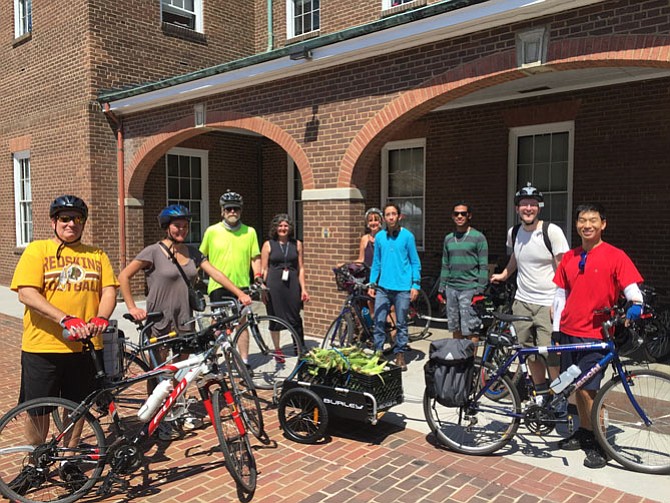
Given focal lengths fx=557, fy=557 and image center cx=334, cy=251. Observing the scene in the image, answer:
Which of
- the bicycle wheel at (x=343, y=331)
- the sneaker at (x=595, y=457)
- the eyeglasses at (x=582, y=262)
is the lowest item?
the sneaker at (x=595, y=457)

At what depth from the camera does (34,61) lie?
1283 cm

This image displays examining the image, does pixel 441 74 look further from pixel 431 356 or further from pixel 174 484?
pixel 174 484

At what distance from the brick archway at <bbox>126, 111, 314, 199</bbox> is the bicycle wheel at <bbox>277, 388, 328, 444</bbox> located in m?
4.32

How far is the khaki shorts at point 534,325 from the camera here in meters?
4.78

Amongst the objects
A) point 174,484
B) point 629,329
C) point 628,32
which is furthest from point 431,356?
point 628,32

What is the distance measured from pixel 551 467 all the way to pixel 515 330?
123 cm

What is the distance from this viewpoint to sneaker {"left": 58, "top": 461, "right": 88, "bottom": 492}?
11.5 feet

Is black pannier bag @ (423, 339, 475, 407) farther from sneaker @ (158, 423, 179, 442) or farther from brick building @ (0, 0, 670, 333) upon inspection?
brick building @ (0, 0, 670, 333)

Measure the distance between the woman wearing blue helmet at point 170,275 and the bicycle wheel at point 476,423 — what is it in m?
1.86

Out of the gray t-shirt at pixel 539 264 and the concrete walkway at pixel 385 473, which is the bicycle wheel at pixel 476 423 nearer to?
the concrete walkway at pixel 385 473

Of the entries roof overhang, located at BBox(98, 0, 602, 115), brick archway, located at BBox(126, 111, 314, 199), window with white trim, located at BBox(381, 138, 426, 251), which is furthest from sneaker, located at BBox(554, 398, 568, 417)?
window with white trim, located at BBox(381, 138, 426, 251)

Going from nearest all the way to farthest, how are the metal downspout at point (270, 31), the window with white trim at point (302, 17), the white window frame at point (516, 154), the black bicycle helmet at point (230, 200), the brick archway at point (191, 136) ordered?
the black bicycle helmet at point (230, 200), the brick archway at point (191, 136), the white window frame at point (516, 154), the window with white trim at point (302, 17), the metal downspout at point (270, 31)

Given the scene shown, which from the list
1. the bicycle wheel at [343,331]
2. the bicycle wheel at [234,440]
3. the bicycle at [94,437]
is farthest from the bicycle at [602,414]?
the bicycle wheel at [343,331]

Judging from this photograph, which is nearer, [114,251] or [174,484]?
[174,484]
